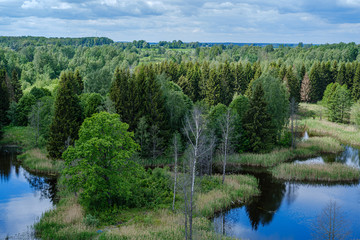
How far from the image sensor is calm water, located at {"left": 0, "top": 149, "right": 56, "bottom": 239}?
27.1 m

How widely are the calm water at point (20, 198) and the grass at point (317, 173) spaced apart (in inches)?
1083

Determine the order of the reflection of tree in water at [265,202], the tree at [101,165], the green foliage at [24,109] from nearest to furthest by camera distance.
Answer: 1. the tree at [101,165]
2. the reflection of tree in water at [265,202]
3. the green foliage at [24,109]

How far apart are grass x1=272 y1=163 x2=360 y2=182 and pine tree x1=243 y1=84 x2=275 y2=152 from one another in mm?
7082

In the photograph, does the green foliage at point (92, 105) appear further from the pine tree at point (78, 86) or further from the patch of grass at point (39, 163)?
the pine tree at point (78, 86)

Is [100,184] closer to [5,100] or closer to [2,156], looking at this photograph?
[2,156]

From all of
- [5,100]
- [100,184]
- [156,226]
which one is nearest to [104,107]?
[100,184]

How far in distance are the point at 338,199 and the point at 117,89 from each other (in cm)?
3196

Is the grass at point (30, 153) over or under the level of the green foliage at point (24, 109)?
under

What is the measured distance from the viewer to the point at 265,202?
1315 inches

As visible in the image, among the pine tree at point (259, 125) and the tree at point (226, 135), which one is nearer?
the tree at point (226, 135)

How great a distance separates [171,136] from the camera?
1877 inches

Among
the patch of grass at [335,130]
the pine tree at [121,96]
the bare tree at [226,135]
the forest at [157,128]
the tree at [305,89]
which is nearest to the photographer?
the forest at [157,128]

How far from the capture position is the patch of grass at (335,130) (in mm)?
58944

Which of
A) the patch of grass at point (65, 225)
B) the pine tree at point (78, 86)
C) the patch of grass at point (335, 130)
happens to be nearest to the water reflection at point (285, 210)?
the patch of grass at point (65, 225)
